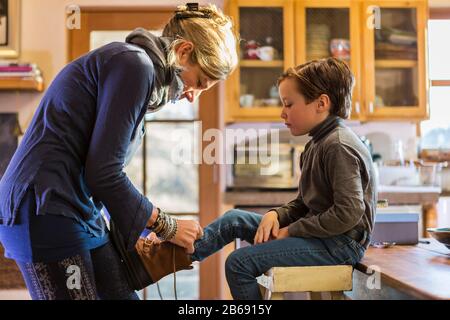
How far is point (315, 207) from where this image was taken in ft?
4.64

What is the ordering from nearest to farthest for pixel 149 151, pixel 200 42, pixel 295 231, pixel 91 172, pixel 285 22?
pixel 91 172
pixel 200 42
pixel 295 231
pixel 285 22
pixel 149 151

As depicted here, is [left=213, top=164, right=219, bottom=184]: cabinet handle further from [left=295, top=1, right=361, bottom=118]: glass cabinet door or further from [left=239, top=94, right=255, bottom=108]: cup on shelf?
[left=295, top=1, right=361, bottom=118]: glass cabinet door

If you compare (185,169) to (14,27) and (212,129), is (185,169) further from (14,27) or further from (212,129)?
(14,27)

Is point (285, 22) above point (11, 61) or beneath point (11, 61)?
above

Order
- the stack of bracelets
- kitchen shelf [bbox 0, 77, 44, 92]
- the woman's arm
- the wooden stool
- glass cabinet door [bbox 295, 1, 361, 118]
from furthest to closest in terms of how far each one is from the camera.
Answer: glass cabinet door [bbox 295, 1, 361, 118]
kitchen shelf [bbox 0, 77, 44, 92]
the wooden stool
the stack of bracelets
the woman's arm

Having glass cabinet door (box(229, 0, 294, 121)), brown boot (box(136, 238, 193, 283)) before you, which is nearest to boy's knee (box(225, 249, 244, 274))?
brown boot (box(136, 238, 193, 283))

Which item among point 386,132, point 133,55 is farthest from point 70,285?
point 386,132

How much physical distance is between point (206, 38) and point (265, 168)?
182 centimetres

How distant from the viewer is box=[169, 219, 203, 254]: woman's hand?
3.62 feet

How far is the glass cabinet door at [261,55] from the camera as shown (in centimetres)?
310

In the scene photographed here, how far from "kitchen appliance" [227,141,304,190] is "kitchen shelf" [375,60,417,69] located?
0.77 m

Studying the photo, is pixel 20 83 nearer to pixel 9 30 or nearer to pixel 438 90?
pixel 9 30

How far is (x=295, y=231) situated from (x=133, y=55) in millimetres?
628

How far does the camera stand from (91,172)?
948 mm
